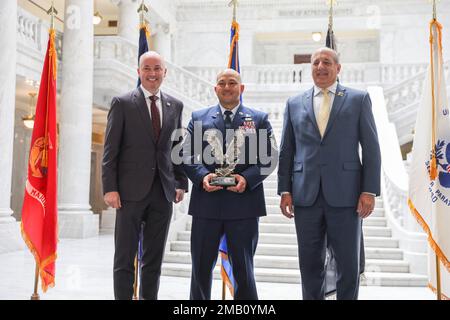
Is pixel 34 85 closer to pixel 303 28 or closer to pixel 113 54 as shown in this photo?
pixel 113 54

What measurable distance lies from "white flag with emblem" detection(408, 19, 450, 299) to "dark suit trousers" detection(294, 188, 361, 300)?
1.42m

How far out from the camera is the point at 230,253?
3.73m

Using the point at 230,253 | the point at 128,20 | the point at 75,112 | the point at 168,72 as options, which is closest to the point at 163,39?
the point at 128,20

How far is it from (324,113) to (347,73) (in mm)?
15060

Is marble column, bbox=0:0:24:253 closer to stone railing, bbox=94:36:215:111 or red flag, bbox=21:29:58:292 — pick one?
stone railing, bbox=94:36:215:111

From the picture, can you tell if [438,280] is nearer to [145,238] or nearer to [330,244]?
[330,244]

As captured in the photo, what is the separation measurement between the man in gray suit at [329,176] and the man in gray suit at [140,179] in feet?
3.04

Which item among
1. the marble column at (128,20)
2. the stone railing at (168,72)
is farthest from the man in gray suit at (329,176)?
the marble column at (128,20)

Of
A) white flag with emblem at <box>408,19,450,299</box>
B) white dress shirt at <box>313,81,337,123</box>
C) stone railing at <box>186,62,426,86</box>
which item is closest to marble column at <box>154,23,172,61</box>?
stone railing at <box>186,62,426,86</box>

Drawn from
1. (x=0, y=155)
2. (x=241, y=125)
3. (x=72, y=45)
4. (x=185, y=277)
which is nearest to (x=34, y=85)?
(x=72, y=45)

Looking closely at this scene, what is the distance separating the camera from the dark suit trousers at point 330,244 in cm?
356

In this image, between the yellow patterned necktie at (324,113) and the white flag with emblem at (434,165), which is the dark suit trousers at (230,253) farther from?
the white flag with emblem at (434,165)

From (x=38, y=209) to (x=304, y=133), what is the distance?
288 cm
